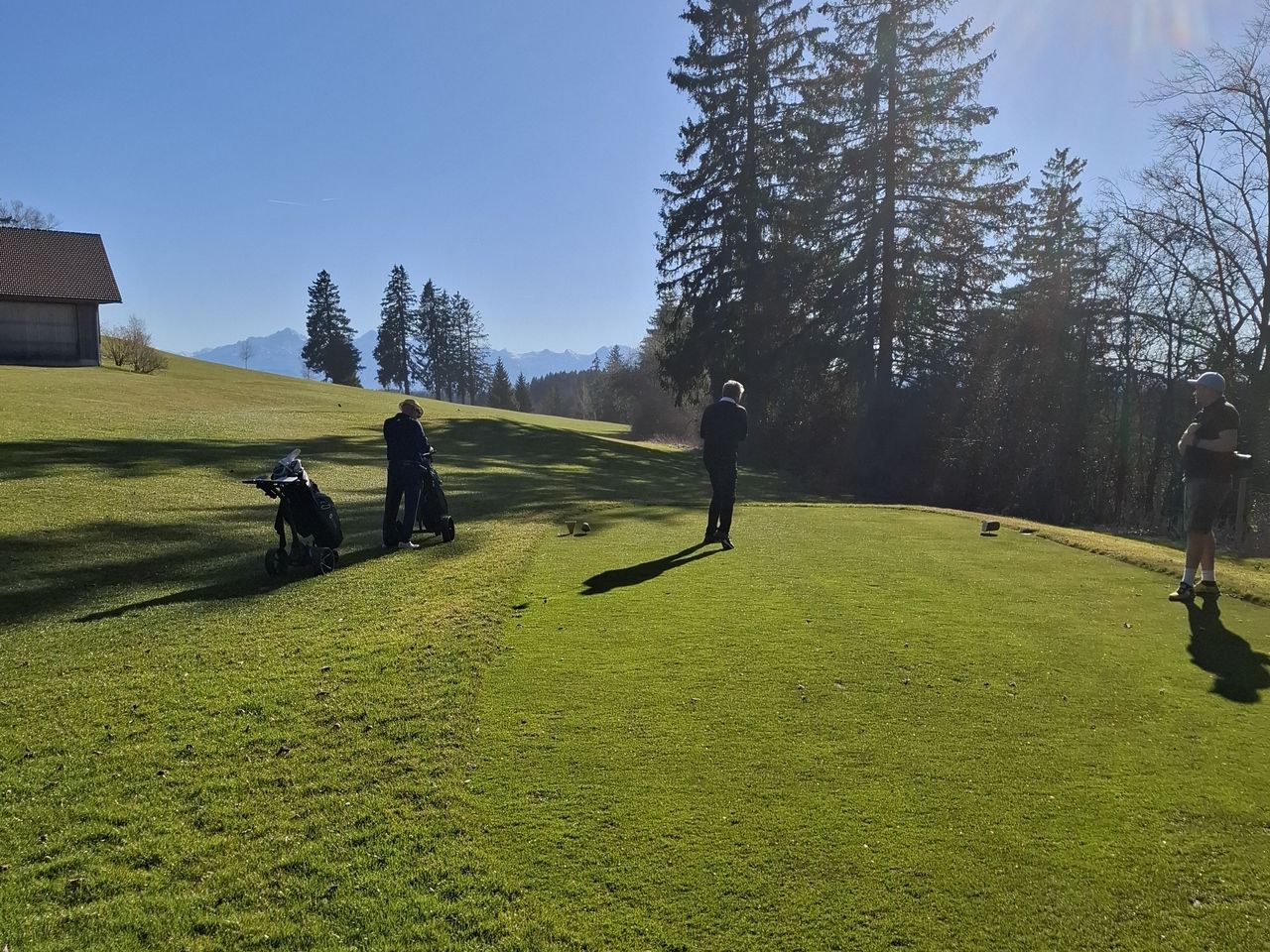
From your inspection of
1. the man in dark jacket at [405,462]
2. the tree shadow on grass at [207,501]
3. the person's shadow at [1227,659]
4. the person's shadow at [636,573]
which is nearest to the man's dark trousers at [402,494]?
the man in dark jacket at [405,462]

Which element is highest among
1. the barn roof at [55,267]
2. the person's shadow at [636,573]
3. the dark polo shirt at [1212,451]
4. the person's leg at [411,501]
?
the barn roof at [55,267]

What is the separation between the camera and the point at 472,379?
101 metres

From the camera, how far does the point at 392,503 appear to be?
9.38m

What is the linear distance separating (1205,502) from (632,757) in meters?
6.25

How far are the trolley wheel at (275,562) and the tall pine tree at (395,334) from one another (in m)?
84.9

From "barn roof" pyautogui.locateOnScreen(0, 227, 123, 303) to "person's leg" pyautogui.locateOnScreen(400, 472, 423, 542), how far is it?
3875 cm

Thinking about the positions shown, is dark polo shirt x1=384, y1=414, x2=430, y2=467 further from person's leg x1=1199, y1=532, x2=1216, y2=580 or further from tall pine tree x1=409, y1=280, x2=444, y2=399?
tall pine tree x1=409, y1=280, x2=444, y2=399

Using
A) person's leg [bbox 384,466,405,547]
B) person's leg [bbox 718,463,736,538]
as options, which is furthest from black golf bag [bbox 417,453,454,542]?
person's leg [bbox 718,463,736,538]

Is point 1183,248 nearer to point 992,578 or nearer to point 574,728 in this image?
point 992,578

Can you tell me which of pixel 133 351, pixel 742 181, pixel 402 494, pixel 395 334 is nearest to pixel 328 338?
pixel 395 334

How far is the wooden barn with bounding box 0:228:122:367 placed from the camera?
37.3 metres

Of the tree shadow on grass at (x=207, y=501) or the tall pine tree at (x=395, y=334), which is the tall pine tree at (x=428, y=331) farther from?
the tree shadow on grass at (x=207, y=501)

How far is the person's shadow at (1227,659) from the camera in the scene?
4.56 meters

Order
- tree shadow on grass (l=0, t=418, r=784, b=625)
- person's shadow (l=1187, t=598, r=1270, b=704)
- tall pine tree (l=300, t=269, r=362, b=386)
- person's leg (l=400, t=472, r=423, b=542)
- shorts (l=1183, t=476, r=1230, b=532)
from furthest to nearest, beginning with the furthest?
tall pine tree (l=300, t=269, r=362, b=386)
person's leg (l=400, t=472, r=423, b=542)
tree shadow on grass (l=0, t=418, r=784, b=625)
shorts (l=1183, t=476, r=1230, b=532)
person's shadow (l=1187, t=598, r=1270, b=704)
